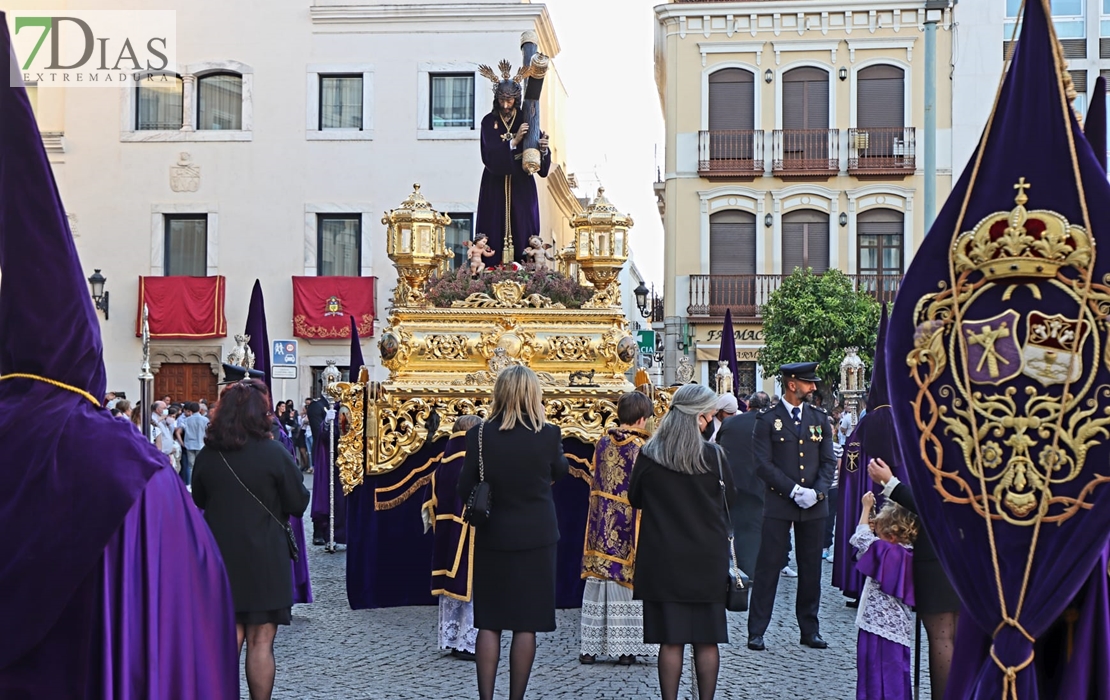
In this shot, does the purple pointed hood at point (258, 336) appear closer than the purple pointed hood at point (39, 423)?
No

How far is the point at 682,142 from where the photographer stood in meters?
32.1

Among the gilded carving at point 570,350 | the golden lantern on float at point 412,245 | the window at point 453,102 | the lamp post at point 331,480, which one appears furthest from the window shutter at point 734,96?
the gilded carving at point 570,350

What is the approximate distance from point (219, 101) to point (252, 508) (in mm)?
25655

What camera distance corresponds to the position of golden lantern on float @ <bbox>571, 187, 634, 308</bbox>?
35.4ft

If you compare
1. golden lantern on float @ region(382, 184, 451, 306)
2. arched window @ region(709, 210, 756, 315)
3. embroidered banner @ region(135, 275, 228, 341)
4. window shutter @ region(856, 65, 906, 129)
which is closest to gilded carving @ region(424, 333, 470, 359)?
golden lantern on float @ region(382, 184, 451, 306)

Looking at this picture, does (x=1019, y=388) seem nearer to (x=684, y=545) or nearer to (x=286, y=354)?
(x=684, y=545)

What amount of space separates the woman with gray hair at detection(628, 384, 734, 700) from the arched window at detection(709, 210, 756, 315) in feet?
84.1

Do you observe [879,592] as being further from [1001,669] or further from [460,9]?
[460,9]

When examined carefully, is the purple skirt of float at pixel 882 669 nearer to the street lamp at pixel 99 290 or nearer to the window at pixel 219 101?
the street lamp at pixel 99 290

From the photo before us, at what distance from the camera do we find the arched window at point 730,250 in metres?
31.7

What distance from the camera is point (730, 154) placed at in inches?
1259

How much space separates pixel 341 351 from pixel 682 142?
34.7 ft

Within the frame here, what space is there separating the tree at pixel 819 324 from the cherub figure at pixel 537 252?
17.6 meters

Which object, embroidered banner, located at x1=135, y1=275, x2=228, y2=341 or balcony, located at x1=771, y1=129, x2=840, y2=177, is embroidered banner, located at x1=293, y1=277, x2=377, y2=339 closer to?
embroidered banner, located at x1=135, y1=275, x2=228, y2=341
